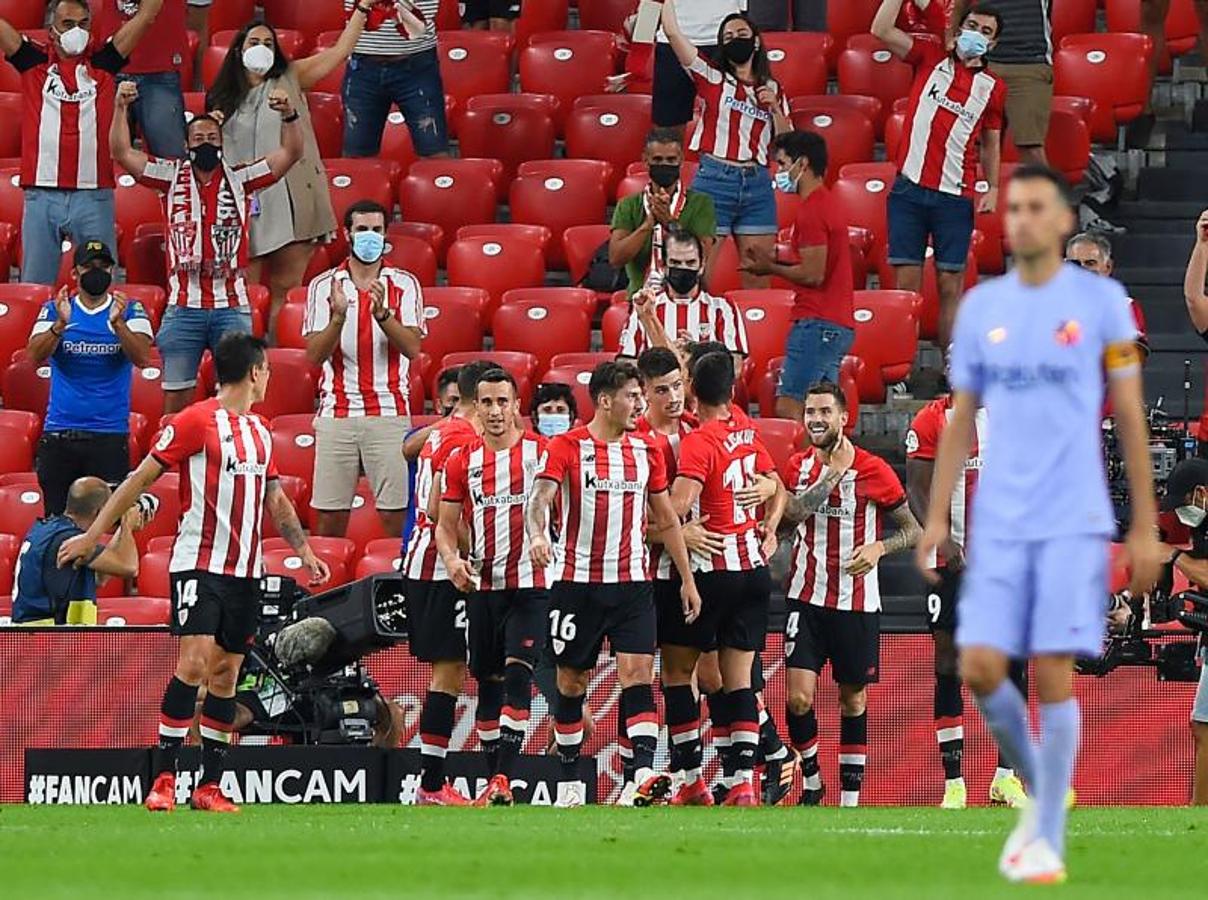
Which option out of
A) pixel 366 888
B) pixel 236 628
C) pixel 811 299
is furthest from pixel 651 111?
pixel 366 888

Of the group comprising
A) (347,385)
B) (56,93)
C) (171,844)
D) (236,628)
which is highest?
(56,93)

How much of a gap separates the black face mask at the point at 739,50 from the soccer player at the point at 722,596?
162 inches

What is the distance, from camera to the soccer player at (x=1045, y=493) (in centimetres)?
714

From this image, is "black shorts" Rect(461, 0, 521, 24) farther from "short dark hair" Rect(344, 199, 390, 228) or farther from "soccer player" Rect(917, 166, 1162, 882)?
"soccer player" Rect(917, 166, 1162, 882)

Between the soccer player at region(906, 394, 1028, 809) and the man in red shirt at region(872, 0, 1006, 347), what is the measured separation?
3.08 metres

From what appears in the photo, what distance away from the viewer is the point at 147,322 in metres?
15.2

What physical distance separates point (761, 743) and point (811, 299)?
277 cm

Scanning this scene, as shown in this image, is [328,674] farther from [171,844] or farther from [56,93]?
[56,93]

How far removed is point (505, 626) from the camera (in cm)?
1238

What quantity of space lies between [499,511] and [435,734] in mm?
1103

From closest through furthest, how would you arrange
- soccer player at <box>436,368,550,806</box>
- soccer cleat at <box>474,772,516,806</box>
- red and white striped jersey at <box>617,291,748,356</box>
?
soccer cleat at <box>474,772,516,806</box>
soccer player at <box>436,368,550,806</box>
red and white striped jersey at <box>617,291,748,356</box>

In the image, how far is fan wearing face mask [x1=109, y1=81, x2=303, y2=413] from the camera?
1576 centimetres

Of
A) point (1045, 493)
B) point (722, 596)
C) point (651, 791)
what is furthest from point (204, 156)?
point (1045, 493)

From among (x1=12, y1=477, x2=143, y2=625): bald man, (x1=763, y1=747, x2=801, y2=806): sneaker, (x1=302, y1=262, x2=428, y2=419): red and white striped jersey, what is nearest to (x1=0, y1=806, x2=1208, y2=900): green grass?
(x1=763, y1=747, x2=801, y2=806): sneaker
